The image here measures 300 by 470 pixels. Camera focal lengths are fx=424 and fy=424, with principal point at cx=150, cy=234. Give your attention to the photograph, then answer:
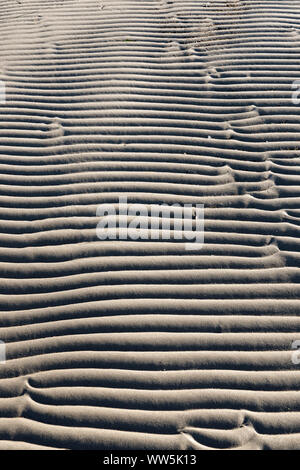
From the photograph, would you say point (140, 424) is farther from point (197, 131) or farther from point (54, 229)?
point (197, 131)

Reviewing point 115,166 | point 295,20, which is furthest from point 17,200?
point 295,20

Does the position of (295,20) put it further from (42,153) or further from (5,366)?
(5,366)

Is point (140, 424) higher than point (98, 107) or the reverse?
the reverse

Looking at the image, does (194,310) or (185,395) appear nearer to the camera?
(185,395)

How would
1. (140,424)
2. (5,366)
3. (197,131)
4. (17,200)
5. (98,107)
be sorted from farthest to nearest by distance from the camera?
(98,107) → (197,131) → (17,200) → (5,366) → (140,424)

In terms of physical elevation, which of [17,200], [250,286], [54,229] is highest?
[17,200]

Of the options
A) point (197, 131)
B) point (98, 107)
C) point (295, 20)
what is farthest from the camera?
point (295, 20)
